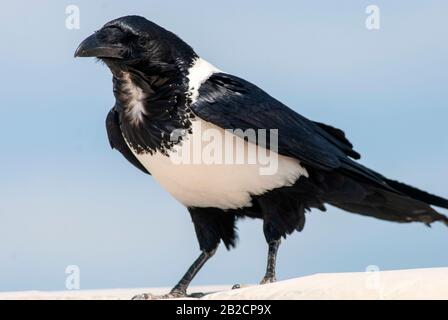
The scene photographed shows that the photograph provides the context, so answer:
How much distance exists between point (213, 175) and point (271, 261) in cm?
81

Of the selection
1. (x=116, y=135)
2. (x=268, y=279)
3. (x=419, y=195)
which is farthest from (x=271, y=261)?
(x=116, y=135)

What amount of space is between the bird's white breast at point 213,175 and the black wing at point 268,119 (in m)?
0.10

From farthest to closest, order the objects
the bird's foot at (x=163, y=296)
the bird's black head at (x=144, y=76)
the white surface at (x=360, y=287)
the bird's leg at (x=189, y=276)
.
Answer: the bird's leg at (x=189, y=276), the bird's black head at (x=144, y=76), the bird's foot at (x=163, y=296), the white surface at (x=360, y=287)

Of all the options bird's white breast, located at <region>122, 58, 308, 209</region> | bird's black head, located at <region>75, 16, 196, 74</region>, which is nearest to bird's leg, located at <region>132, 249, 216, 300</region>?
bird's white breast, located at <region>122, 58, 308, 209</region>

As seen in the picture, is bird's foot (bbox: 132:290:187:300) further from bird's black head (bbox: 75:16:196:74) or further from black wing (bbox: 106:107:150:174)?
bird's black head (bbox: 75:16:196:74)

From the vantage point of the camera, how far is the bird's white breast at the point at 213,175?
739 centimetres

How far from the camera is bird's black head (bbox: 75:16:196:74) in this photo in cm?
749

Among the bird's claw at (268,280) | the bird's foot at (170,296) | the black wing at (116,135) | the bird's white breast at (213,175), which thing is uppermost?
the black wing at (116,135)

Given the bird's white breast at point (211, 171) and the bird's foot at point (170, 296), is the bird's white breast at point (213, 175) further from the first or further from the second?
the bird's foot at point (170, 296)

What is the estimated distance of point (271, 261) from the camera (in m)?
7.57

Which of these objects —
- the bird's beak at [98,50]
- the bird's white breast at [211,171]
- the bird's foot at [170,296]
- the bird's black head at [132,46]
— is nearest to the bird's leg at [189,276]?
the bird's foot at [170,296]

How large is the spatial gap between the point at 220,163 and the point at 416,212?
178 cm

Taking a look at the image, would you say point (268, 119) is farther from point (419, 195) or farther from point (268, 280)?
point (419, 195)

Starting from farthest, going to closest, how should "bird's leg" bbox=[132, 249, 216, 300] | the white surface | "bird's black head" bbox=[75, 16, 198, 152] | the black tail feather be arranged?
the black tail feather → "bird's leg" bbox=[132, 249, 216, 300] → "bird's black head" bbox=[75, 16, 198, 152] → the white surface
